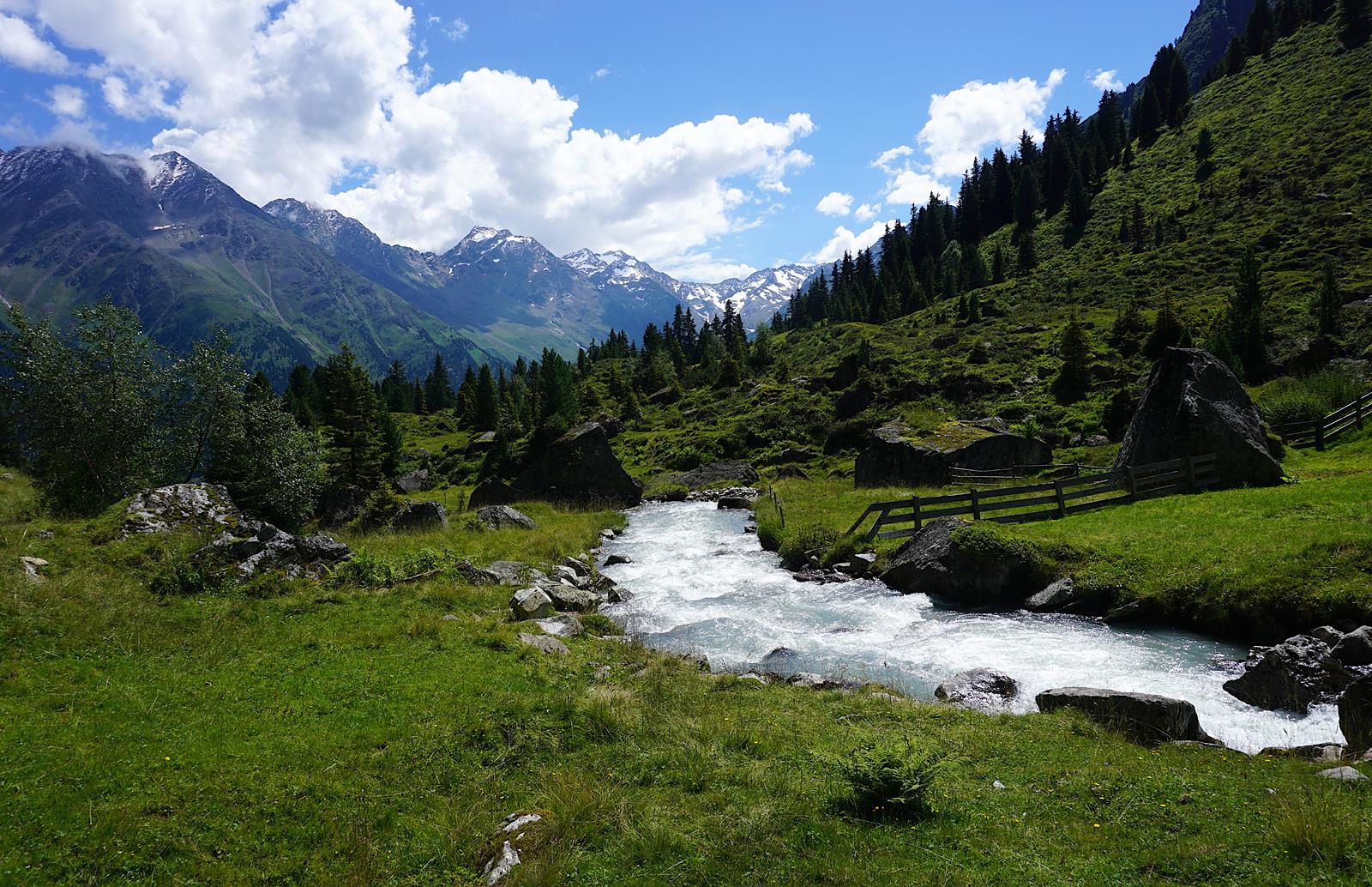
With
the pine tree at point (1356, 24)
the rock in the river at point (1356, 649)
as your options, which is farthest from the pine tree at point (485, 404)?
the pine tree at point (1356, 24)

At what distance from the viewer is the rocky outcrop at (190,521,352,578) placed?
1786cm

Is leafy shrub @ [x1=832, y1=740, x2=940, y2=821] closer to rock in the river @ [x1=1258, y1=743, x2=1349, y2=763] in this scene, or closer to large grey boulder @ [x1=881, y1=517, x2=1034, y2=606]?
rock in the river @ [x1=1258, y1=743, x2=1349, y2=763]

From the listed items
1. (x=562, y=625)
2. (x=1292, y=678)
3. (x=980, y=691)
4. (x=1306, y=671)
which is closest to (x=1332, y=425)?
(x=1306, y=671)

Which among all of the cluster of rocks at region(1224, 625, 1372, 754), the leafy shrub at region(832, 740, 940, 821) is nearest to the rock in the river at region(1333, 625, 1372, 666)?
the cluster of rocks at region(1224, 625, 1372, 754)

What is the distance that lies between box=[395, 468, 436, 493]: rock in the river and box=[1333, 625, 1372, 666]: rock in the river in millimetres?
71492

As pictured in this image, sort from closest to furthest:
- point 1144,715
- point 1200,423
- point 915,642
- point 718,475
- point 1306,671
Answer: point 1144,715 < point 1306,671 < point 915,642 < point 1200,423 < point 718,475

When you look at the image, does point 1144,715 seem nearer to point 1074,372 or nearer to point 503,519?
point 503,519

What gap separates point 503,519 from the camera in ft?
113

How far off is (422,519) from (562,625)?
58.6ft

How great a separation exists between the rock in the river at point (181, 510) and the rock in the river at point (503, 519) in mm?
13886

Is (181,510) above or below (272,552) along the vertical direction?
above

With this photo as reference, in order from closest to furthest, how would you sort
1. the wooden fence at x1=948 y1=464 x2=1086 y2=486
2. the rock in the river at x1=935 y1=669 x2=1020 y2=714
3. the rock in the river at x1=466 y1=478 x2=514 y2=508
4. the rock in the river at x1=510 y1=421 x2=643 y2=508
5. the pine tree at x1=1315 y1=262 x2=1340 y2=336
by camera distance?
the rock in the river at x1=935 y1=669 x2=1020 y2=714, the wooden fence at x1=948 y1=464 x2=1086 y2=486, the pine tree at x1=1315 y1=262 x2=1340 y2=336, the rock in the river at x1=466 y1=478 x2=514 y2=508, the rock in the river at x1=510 y1=421 x2=643 y2=508

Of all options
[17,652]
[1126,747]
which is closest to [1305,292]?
[1126,747]

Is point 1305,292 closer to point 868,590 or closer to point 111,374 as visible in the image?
point 868,590
